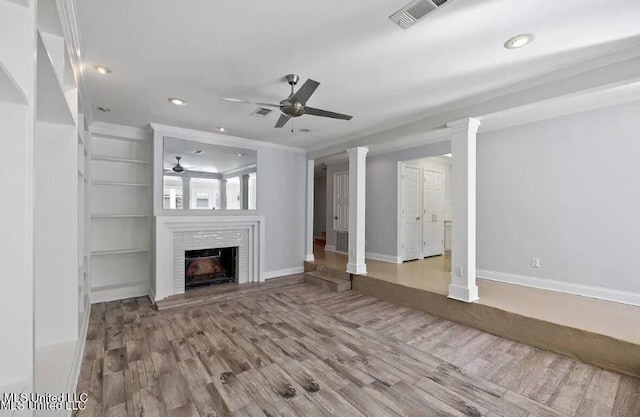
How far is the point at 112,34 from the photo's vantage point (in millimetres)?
2119

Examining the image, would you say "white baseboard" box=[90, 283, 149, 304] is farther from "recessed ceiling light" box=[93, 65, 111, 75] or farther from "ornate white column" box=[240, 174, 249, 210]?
"recessed ceiling light" box=[93, 65, 111, 75]

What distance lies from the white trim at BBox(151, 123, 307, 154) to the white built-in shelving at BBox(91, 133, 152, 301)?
1.56ft

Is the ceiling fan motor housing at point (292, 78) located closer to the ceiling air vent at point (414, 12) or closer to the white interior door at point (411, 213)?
the ceiling air vent at point (414, 12)

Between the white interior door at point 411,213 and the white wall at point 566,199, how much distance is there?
4.92ft

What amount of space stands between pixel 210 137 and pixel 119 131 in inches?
52.3

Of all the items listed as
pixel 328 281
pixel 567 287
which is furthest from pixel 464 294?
pixel 328 281

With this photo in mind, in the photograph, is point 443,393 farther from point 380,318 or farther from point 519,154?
point 519,154

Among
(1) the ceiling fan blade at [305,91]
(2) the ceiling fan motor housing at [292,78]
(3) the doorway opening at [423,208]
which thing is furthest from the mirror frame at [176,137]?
(3) the doorway opening at [423,208]

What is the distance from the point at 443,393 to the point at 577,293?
307 centimetres

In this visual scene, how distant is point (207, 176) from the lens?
4.84 meters

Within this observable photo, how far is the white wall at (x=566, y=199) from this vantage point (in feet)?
11.6

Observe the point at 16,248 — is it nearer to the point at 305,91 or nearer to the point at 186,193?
the point at 305,91

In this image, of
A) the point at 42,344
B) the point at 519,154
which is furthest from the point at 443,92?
the point at 42,344

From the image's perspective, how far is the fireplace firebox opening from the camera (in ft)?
15.7
